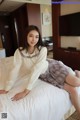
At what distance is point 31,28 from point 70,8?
2104 mm

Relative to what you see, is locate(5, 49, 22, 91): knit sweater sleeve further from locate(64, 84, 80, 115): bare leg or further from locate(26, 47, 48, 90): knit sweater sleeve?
locate(64, 84, 80, 115): bare leg

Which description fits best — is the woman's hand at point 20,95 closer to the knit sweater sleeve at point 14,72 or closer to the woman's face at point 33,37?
the knit sweater sleeve at point 14,72

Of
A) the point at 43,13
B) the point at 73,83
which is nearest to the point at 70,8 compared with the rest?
the point at 43,13

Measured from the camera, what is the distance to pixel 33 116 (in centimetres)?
92

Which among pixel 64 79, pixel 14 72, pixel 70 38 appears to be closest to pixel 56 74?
pixel 64 79

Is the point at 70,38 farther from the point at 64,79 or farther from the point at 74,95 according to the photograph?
the point at 74,95

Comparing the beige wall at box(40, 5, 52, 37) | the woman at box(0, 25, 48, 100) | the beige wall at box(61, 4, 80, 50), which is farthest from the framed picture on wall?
the woman at box(0, 25, 48, 100)

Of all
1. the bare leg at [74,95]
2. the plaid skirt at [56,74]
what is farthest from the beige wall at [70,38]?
the bare leg at [74,95]

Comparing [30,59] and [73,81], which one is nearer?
[73,81]

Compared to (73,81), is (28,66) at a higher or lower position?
higher

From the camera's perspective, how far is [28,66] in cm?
130

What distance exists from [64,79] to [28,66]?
1.31 feet

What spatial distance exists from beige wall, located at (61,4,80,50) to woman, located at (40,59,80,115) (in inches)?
68.2

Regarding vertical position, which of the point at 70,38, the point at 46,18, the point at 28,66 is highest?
the point at 46,18
